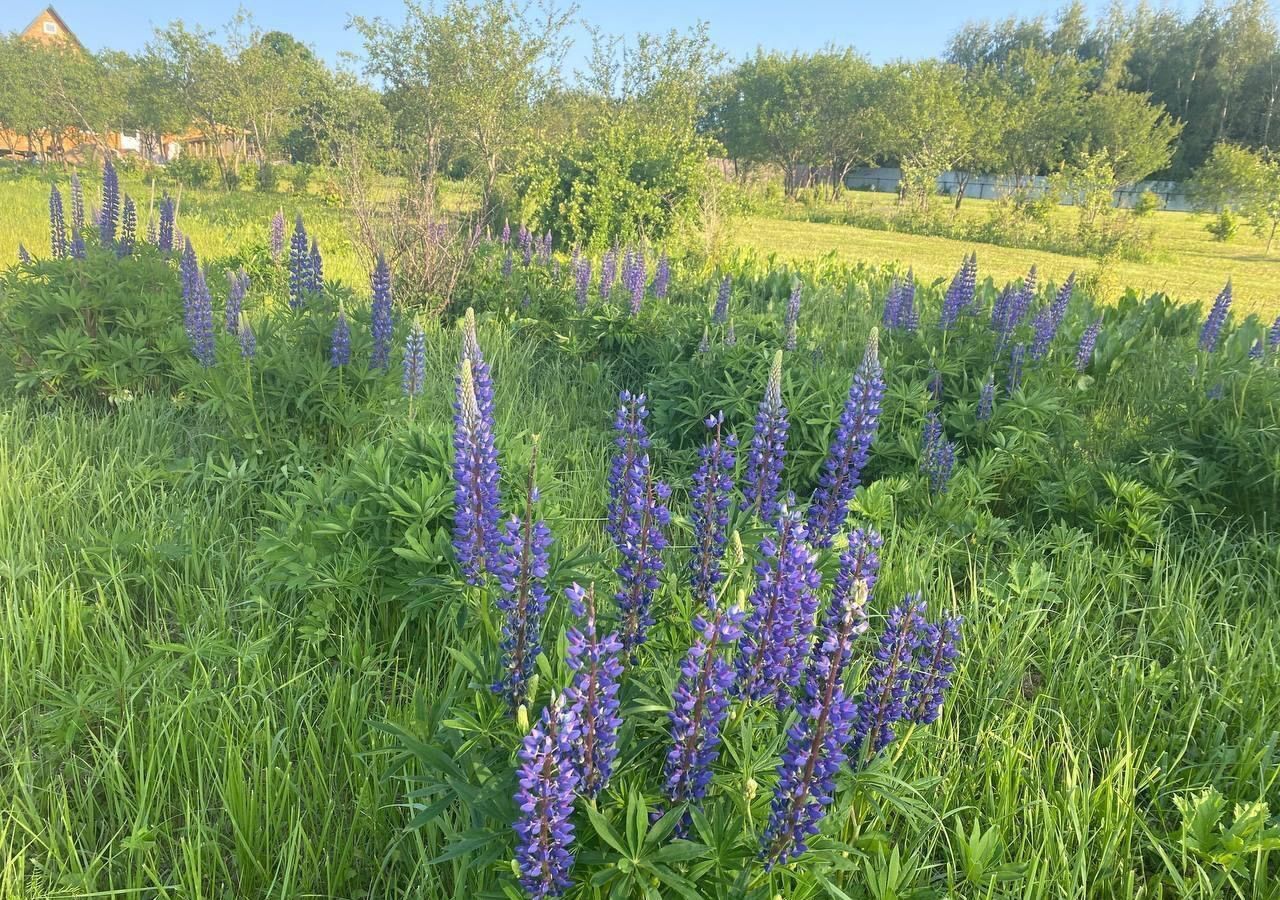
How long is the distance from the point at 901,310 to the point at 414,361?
3.49 meters

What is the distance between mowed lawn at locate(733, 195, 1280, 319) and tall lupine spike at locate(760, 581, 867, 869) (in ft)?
30.7

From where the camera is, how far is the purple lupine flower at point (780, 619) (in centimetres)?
150

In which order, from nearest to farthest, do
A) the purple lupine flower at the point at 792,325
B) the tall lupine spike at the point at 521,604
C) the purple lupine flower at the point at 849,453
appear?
the tall lupine spike at the point at 521,604 → the purple lupine flower at the point at 849,453 → the purple lupine flower at the point at 792,325

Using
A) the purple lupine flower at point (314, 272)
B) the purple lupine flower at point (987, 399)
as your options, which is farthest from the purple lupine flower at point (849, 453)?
the purple lupine flower at point (314, 272)

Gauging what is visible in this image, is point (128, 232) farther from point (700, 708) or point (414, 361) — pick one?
point (700, 708)

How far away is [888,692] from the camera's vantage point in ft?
5.97

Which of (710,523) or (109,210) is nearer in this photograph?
(710,523)

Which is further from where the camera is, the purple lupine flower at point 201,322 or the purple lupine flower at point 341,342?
the purple lupine flower at point 201,322

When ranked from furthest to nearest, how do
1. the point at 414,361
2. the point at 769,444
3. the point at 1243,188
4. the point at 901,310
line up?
1. the point at 1243,188
2. the point at 901,310
3. the point at 414,361
4. the point at 769,444

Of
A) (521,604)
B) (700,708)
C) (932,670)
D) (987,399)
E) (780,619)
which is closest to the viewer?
(700,708)

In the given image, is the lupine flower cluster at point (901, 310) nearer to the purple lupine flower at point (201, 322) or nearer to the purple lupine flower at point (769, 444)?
the purple lupine flower at point (769, 444)

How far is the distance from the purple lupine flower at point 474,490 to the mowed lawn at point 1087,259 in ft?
29.9

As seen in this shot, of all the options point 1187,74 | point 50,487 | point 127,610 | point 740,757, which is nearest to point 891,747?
point 740,757

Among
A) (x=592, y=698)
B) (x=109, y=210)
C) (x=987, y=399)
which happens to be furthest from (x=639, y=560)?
(x=109, y=210)
